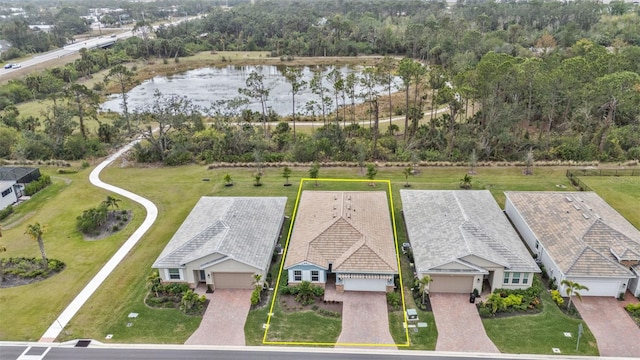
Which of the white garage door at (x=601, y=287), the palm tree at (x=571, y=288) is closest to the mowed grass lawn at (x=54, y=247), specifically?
the palm tree at (x=571, y=288)

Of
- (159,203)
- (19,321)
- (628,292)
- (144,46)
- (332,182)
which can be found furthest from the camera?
(144,46)

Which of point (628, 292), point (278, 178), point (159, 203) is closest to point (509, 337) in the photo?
point (628, 292)

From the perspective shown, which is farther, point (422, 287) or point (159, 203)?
point (159, 203)

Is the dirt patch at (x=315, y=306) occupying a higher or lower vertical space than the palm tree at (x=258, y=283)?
lower

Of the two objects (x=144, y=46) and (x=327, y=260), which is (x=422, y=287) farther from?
(x=144, y=46)

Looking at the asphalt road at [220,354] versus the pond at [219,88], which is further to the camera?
the pond at [219,88]

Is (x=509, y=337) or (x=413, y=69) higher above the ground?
(x=413, y=69)

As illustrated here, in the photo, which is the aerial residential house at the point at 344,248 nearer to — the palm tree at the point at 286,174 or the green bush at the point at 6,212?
the palm tree at the point at 286,174
